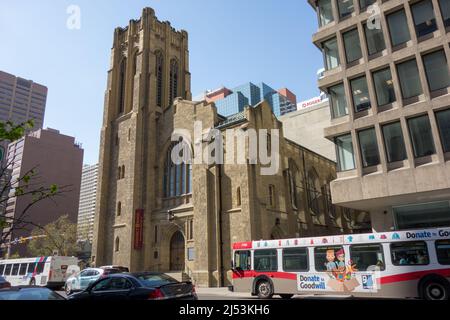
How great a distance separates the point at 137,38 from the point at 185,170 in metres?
18.4

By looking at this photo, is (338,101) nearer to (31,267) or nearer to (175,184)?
(175,184)

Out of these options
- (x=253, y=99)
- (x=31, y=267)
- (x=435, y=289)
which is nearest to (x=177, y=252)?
(x=31, y=267)

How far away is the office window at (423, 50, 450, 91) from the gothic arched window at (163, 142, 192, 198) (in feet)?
66.1

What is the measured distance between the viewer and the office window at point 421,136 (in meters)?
17.4

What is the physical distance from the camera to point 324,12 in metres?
23.2

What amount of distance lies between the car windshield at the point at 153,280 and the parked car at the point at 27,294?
2455 millimetres

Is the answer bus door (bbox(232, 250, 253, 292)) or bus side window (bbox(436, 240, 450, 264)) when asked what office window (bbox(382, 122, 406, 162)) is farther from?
bus door (bbox(232, 250, 253, 292))

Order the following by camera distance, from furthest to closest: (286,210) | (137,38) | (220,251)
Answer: (137,38) < (286,210) < (220,251)

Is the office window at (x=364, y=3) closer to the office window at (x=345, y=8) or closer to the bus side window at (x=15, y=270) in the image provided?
the office window at (x=345, y=8)

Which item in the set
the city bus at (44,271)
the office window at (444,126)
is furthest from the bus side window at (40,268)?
the office window at (444,126)

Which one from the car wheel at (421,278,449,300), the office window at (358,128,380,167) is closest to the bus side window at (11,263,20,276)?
the office window at (358,128,380,167)

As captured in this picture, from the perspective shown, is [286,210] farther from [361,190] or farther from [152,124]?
[152,124]

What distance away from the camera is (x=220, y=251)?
26.5 meters
